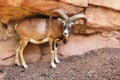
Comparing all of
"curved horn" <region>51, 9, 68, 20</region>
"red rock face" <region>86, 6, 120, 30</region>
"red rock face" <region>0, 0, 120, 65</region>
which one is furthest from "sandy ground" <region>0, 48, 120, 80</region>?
"curved horn" <region>51, 9, 68, 20</region>

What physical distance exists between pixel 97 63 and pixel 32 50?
1273 mm

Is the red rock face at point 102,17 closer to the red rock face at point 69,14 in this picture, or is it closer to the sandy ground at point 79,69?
the red rock face at point 69,14

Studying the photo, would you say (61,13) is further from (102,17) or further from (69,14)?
(102,17)

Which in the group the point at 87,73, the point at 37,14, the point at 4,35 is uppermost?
the point at 37,14

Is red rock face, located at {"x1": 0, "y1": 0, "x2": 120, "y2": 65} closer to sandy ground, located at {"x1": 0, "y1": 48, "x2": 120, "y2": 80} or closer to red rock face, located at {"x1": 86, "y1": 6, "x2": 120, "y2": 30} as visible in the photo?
red rock face, located at {"x1": 86, "y1": 6, "x2": 120, "y2": 30}

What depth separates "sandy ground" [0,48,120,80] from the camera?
19.0 ft

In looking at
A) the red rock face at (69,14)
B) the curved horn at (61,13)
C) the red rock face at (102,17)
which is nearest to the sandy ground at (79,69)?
the red rock face at (69,14)

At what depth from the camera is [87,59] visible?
247 inches

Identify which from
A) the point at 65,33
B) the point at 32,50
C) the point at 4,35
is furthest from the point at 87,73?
the point at 4,35

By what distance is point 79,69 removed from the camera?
6.02 m

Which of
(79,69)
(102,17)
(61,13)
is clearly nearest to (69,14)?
(61,13)

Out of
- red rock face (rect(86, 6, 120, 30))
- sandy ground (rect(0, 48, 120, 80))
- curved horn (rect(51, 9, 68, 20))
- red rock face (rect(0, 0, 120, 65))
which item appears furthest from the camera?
red rock face (rect(86, 6, 120, 30))

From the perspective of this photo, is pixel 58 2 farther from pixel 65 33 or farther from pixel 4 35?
pixel 4 35

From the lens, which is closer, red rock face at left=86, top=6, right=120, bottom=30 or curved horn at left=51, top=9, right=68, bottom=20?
curved horn at left=51, top=9, right=68, bottom=20
